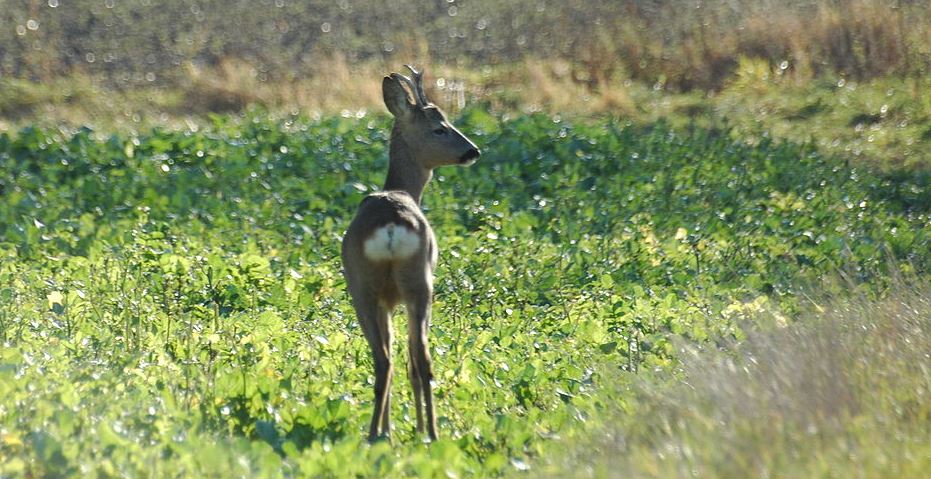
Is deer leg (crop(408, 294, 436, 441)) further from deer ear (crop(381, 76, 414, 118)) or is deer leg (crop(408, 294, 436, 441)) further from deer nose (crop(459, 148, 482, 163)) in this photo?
deer ear (crop(381, 76, 414, 118))

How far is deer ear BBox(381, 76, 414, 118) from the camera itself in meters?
9.41

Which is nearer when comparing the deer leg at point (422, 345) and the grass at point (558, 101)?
the deer leg at point (422, 345)

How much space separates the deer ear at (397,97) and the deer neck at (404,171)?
202 mm

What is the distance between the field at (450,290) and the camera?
6102 mm

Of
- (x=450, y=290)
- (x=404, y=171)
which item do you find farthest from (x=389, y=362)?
(x=450, y=290)

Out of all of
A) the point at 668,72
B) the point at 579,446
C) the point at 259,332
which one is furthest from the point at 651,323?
the point at 668,72

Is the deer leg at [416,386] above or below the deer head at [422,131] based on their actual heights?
below

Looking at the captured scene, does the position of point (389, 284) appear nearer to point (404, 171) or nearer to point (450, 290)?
point (404, 171)

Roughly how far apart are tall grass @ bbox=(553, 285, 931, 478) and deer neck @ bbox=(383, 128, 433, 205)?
2.42 metres

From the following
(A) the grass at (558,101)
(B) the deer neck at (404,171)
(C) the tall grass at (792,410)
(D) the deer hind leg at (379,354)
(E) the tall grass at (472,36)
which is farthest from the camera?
(E) the tall grass at (472,36)

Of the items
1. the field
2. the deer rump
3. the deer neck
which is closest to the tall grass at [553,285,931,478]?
the field

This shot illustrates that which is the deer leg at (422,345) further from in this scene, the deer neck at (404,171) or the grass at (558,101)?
the grass at (558,101)

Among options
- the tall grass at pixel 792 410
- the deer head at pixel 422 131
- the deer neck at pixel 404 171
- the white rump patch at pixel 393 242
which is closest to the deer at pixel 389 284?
the white rump patch at pixel 393 242

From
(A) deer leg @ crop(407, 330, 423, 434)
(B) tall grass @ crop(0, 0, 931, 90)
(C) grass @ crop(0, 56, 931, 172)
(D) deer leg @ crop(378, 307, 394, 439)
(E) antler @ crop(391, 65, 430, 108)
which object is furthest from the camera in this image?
(B) tall grass @ crop(0, 0, 931, 90)
